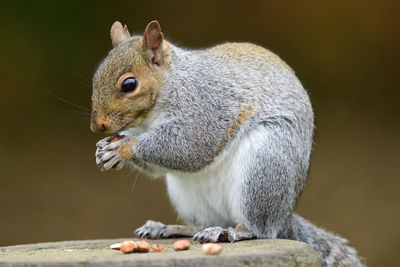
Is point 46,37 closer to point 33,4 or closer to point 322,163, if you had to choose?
point 33,4

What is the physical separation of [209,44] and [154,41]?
1.54 m

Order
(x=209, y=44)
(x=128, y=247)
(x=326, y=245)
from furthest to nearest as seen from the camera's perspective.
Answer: (x=209, y=44)
(x=326, y=245)
(x=128, y=247)

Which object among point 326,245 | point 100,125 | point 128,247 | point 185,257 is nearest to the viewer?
point 185,257

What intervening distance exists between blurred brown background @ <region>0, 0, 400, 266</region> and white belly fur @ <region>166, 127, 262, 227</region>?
1.38 meters

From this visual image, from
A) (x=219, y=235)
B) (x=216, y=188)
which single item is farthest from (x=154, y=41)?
(x=219, y=235)

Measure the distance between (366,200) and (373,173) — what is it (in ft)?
0.48

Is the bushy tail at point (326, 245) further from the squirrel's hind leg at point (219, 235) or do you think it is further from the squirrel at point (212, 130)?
the squirrel's hind leg at point (219, 235)

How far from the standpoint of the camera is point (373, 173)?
3854 millimetres

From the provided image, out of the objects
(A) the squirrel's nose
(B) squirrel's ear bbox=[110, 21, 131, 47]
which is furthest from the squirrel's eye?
(B) squirrel's ear bbox=[110, 21, 131, 47]

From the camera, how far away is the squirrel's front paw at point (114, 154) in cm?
226

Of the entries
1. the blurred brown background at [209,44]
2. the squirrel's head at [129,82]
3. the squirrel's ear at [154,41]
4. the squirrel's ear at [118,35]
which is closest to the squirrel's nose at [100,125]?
the squirrel's head at [129,82]

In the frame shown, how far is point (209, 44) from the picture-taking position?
386 centimetres

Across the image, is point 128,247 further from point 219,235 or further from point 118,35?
point 118,35

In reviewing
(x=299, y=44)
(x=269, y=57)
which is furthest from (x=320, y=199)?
(x=269, y=57)
